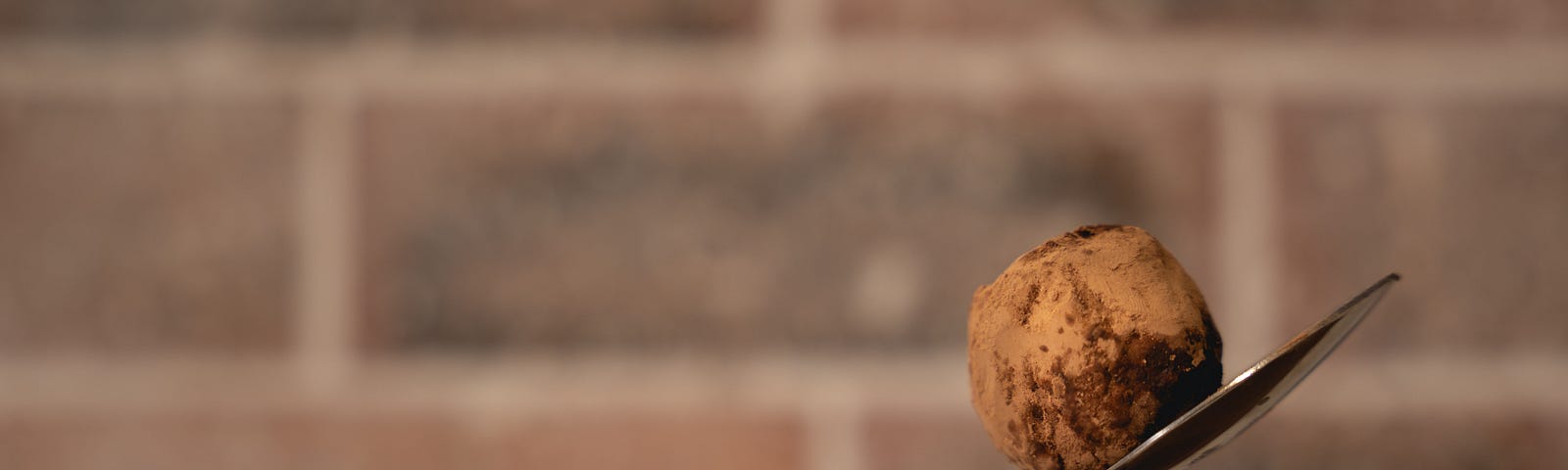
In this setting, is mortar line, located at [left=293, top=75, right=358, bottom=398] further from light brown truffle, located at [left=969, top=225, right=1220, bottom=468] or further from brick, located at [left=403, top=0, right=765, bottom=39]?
light brown truffle, located at [left=969, top=225, right=1220, bottom=468]

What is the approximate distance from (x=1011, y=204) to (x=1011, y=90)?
0.06 metres

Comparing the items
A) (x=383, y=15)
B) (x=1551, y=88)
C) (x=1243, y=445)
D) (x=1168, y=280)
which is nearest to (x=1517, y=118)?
(x=1551, y=88)

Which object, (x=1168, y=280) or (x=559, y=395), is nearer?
(x=1168, y=280)

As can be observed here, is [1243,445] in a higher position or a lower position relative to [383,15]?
lower

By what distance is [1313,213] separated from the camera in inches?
20.6

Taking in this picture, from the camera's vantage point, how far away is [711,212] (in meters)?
0.53

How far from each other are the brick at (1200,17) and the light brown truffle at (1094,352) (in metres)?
0.30

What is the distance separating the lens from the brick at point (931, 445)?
0.53 metres

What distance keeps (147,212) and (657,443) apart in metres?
0.28

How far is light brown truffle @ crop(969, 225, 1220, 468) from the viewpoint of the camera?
231mm

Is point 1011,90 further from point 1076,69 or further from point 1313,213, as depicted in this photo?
point 1313,213

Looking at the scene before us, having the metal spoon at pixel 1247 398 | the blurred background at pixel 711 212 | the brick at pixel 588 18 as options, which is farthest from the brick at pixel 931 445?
the metal spoon at pixel 1247 398

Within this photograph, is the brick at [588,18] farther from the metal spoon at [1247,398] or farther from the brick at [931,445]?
the metal spoon at [1247,398]

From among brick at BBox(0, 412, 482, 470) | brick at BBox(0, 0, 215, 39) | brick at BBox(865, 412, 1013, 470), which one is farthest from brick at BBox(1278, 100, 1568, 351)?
brick at BBox(0, 0, 215, 39)
